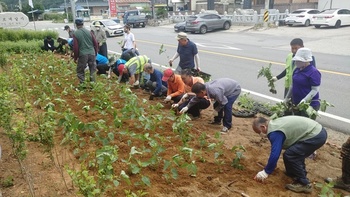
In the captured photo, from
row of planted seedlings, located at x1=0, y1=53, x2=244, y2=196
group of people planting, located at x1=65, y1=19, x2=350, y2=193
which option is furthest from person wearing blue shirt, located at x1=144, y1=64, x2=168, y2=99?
row of planted seedlings, located at x1=0, y1=53, x2=244, y2=196

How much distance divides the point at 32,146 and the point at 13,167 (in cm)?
57

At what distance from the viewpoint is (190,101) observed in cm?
529

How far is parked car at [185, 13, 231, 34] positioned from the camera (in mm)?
22506

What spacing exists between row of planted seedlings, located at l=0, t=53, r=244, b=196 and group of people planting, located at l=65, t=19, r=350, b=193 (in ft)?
1.74

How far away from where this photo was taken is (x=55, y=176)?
142 inches

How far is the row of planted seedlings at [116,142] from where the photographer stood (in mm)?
3045

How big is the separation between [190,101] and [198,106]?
307mm

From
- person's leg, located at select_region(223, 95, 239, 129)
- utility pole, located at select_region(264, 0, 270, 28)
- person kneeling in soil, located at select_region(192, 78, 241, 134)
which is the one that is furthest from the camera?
utility pole, located at select_region(264, 0, 270, 28)

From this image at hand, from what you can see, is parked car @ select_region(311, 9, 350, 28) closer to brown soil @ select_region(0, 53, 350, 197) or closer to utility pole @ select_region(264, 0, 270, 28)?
utility pole @ select_region(264, 0, 270, 28)

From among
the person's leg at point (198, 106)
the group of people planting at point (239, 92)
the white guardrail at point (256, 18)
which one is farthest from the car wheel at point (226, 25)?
the person's leg at point (198, 106)

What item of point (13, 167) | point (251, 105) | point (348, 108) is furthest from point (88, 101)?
→ point (348, 108)

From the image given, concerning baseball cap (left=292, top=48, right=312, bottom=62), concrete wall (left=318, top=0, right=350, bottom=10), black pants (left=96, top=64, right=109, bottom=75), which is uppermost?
concrete wall (left=318, top=0, right=350, bottom=10)

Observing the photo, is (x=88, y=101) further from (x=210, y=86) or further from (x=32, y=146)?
(x=210, y=86)

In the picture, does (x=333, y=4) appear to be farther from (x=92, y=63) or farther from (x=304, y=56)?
(x=304, y=56)
